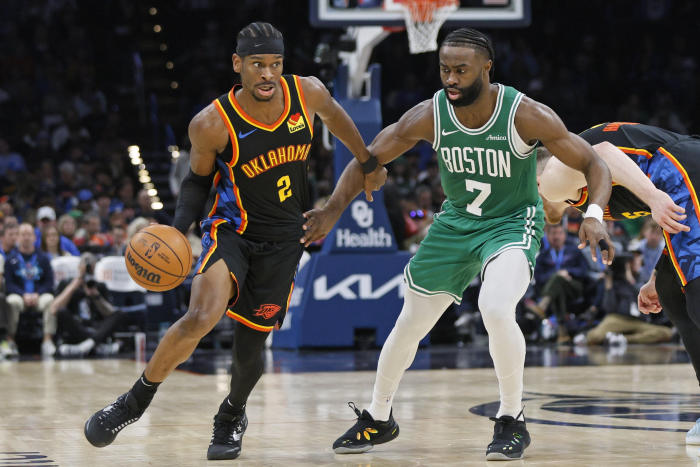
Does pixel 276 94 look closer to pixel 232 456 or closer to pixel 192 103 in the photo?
pixel 232 456

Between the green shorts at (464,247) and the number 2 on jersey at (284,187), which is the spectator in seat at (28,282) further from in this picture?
the green shorts at (464,247)

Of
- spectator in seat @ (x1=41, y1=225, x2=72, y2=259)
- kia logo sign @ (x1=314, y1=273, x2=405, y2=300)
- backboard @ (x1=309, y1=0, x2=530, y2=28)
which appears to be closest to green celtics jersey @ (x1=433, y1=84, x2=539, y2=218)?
backboard @ (x1=309, y1=0, x2=530, y2=28)

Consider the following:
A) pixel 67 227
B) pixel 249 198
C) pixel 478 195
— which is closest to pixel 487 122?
→ pixel 478 195

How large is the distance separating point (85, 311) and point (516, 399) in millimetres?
8307

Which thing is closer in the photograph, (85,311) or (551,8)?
(85,311)

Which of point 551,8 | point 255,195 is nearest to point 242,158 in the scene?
point 255,195

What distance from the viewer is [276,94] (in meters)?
5.44

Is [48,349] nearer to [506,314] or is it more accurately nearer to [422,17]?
[422,17]

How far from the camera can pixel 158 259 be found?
17.2 feet

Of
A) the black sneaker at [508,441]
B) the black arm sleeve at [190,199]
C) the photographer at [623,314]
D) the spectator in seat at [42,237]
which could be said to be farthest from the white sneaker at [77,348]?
the black sneaker at [508,441]

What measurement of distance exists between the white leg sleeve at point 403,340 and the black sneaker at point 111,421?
3.85 feet

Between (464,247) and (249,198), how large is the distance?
3.52 ft

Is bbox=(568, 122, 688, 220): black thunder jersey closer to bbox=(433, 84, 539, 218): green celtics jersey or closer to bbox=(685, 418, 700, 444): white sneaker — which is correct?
bbox=(433, 84, 539, 218): green celtics jersey

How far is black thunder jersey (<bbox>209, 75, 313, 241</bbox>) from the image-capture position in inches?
211
